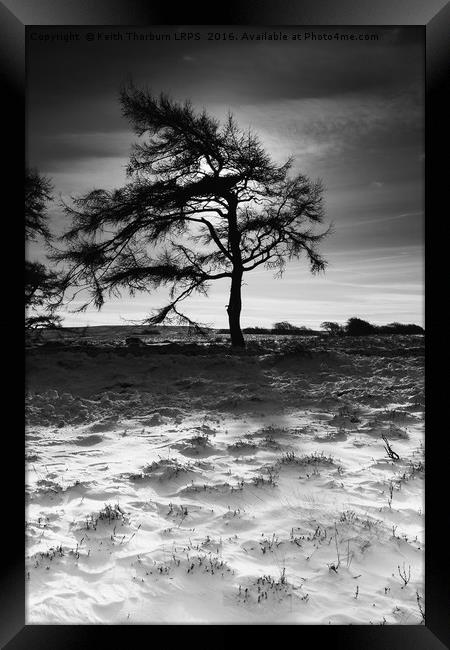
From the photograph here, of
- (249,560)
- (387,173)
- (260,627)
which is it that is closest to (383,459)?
(249,560)

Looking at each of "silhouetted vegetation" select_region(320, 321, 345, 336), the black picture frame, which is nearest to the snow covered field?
the black picture frame

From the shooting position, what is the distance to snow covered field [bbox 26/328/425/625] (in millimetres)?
3484

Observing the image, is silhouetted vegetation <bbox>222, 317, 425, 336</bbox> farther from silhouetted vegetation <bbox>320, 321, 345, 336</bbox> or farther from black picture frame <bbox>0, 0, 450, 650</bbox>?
black picture frame <bbox>0, 0, 450, 650</bbox>

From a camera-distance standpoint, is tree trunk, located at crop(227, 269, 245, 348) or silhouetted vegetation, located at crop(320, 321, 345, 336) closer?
tree trunk, located at crop(227, 269, 245, 348)

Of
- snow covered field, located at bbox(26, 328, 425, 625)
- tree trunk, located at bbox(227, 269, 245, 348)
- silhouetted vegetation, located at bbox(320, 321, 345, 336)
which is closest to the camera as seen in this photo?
snow covered field, located at bbox(26, 328, 425, 625)

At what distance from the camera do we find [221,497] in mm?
4836

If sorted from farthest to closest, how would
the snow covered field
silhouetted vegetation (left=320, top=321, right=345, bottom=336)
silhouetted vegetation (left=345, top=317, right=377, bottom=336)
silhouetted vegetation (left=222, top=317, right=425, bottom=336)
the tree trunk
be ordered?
silhouetted vegetation (left=320, top=321, right=345, bottom=336) → silhouetted vegetation (left=345, top=317, right=377, bottom=336) → silhouetted vegetation (left=222, top=317, right=425, bottom=336) → the tree trunk → the snow covered field

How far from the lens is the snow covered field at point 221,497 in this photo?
348cm
